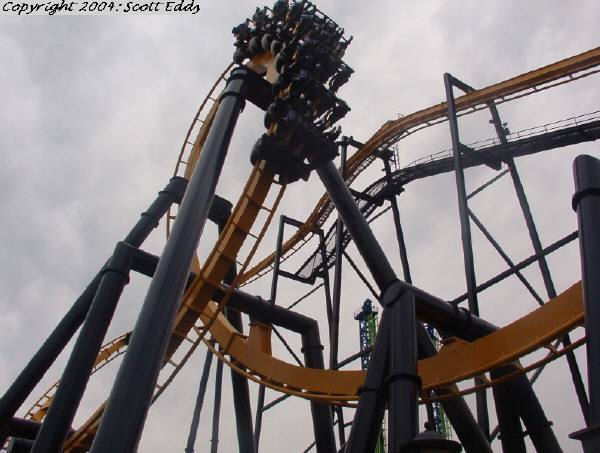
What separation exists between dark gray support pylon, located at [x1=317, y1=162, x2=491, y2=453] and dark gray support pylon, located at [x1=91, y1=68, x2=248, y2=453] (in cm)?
145

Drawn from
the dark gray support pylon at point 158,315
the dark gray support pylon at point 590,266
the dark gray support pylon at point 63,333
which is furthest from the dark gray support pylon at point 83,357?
the dark gray support pylon at point 590,266

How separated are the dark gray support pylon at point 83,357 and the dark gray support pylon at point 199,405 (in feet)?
9.47

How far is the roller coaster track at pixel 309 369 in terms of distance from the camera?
5.11 metres

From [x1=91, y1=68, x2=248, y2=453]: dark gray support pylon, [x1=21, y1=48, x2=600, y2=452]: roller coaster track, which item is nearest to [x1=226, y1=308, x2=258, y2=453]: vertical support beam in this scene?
[x1=21, y1=48, x2=600, y2=452]: roller coaster track

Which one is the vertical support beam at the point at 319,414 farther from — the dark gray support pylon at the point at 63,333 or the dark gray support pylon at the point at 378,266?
the dark gray support pylon at the point at 63,333

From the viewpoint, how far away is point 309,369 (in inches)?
291

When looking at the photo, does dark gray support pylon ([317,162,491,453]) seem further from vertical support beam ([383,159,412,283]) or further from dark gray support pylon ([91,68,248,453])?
vertical support beam ([383,159,412,283])

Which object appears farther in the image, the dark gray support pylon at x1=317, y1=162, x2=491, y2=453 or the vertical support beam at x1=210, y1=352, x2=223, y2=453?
the vertical support beam at x1=210, y1=352, x2=223, y2=453

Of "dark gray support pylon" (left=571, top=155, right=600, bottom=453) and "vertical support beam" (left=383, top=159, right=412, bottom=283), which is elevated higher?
"vertical support beam" (left=383, top=159, right=412, bottom=283)

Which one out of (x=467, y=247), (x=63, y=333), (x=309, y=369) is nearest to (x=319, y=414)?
(x=309, y=369)

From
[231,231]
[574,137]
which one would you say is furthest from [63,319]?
[574,137]

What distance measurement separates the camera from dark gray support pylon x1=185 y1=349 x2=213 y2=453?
9375 mm

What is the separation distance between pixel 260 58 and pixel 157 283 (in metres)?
4.73

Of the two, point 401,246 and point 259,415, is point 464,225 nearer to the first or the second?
point 401,246
